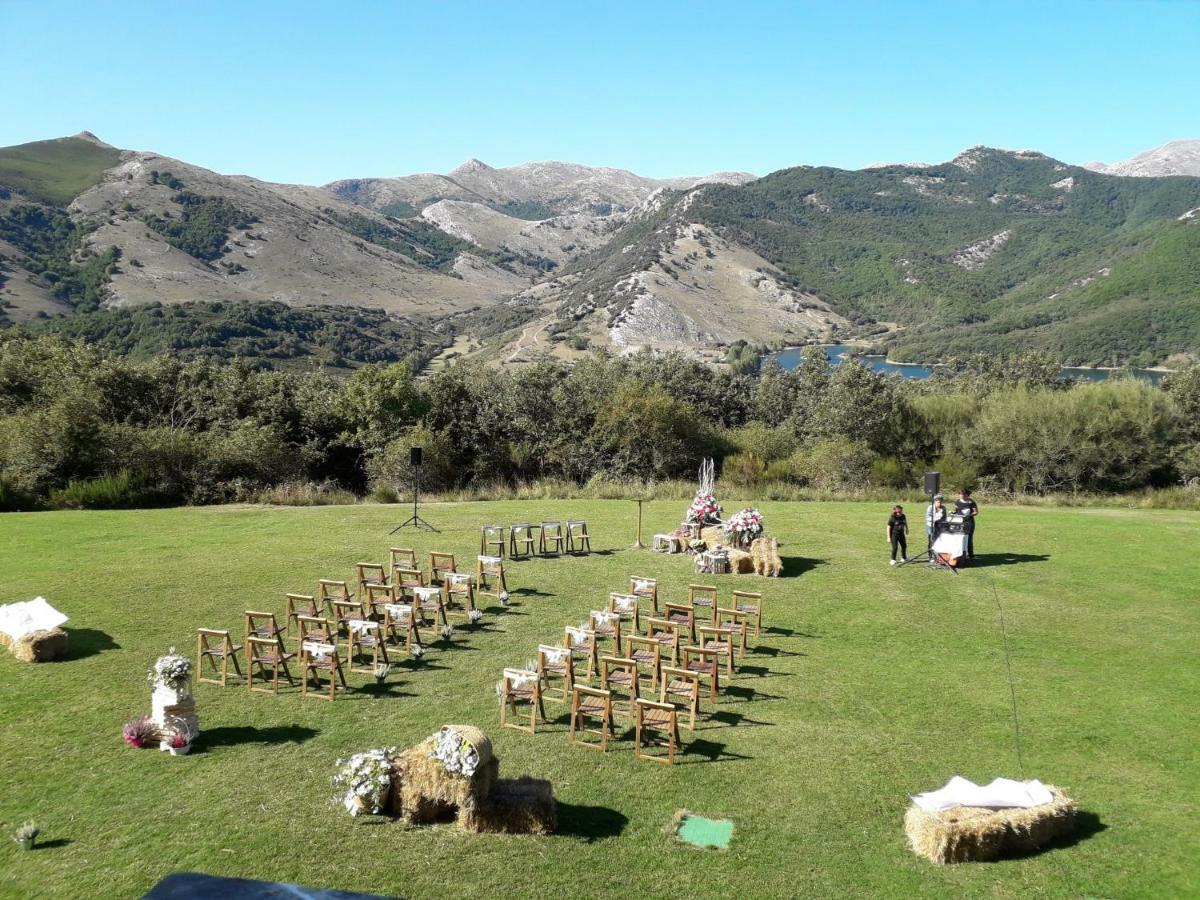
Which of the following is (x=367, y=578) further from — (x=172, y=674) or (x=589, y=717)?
(x=589, y=717)

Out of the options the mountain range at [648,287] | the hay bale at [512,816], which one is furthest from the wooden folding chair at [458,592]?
Result: the mountain range at [648,287]

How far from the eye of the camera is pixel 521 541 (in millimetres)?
20484

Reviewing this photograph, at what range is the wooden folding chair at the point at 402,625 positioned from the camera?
1260 cm

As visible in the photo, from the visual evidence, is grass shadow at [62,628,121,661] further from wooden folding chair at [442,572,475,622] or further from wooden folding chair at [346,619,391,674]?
wooden folding chair at [442,572,475,622]

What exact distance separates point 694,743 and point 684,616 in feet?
15.9

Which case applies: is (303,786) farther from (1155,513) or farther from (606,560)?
(1155,513)

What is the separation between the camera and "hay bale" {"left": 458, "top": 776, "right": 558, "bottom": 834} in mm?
7543

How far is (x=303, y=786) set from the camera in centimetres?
828

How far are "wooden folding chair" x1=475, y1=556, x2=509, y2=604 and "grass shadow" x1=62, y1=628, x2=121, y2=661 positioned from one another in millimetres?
6346

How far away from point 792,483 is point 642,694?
25519 millimetres

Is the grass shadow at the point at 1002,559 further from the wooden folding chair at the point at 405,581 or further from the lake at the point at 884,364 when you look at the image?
the lake at the point at 884,364

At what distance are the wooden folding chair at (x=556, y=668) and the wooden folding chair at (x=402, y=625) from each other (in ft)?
7.92

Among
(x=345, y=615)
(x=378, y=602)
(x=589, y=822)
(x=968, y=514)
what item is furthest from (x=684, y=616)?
(x=968, y=514)

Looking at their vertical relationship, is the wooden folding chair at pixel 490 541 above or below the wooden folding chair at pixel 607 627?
above
